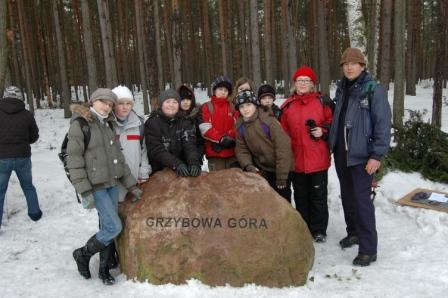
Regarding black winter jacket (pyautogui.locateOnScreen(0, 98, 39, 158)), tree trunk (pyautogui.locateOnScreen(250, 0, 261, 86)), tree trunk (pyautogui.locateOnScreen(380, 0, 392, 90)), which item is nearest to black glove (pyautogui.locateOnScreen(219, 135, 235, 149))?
black winter jacket (pyautogui.locateOnScreen(0, 98, 39, 158))

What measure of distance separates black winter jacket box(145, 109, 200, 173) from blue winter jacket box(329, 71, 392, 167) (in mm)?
1670

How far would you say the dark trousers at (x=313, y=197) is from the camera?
4844mm

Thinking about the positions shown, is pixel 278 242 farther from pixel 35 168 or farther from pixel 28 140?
pixel 35 168

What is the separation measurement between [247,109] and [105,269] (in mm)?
2287

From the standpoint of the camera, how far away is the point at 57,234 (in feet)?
18.0

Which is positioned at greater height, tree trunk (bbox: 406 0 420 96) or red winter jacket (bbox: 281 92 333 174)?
tree trunk (bbox: 406 0 420 96)

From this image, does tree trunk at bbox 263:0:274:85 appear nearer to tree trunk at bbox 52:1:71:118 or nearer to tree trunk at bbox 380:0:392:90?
tree trunk at bbox 380:0:392:90

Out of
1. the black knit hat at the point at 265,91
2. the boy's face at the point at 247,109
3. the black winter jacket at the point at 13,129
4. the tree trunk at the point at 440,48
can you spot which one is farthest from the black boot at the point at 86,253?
the tree trunk at the point at 440,48

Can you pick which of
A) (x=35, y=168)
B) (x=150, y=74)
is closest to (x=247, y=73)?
(x=150, y=74)

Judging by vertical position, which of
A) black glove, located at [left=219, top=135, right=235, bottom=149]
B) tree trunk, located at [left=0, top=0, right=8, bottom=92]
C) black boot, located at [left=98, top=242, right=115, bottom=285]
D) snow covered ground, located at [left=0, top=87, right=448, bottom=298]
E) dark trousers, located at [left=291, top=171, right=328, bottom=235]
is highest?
tree trunk, located at [left=0, top=0, right=8, bottom=92]

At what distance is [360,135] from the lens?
13.4ft

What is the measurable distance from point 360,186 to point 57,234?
406 centimetres

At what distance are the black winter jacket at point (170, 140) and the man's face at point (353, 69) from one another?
1786 mm

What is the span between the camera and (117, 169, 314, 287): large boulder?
3.71 meters
